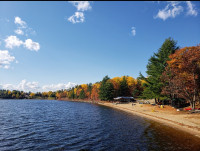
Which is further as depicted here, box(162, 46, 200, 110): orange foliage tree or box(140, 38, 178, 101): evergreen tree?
box(140, 38, 178, 101): evergreen tree

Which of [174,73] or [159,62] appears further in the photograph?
[159,62]

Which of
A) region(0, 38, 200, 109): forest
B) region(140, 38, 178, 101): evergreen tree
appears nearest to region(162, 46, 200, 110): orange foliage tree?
region(0, 38, 200, 109): forest

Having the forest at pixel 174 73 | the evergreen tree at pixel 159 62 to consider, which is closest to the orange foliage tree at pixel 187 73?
the forest at pixel 174 73

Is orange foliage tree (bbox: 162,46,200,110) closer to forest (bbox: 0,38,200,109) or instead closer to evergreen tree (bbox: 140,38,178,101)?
forest (bbox: 0,38,200,109)

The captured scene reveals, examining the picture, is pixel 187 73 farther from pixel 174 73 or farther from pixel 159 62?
pixel 159 62

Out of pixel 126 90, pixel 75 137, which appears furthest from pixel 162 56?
pixel 126 90

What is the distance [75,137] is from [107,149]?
17.0 feet

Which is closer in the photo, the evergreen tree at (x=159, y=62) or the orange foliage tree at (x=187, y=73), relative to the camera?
the orange foliage tree at (x=187, y=73)

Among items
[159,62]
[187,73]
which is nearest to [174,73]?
[187,73]

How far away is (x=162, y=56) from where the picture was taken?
3947 cm

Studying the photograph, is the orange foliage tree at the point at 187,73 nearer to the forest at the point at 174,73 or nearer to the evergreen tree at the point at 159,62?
the forest at the point at 174,73

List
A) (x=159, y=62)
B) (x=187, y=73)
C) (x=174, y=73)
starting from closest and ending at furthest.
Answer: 1. (x=187, y=73)
2. (x=174, y=73)
3. (x=159, y=62)

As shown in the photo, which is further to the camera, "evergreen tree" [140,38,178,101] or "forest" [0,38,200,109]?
"evergreen tree" [140,38,178,101]

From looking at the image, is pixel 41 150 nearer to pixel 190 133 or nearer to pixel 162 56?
pixel 190 133
